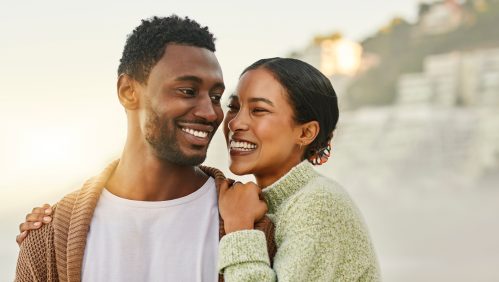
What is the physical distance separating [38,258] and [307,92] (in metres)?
1.12

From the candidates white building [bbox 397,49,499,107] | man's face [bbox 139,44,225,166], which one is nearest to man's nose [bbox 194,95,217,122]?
man's face [bbox 139,44,225,166]

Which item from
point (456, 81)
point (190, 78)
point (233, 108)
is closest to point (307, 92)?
point (233, 108)

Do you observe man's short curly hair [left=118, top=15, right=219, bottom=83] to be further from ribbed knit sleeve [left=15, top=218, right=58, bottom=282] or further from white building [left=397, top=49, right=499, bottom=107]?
white building [left=397, top=49, right=499, bottom=107]

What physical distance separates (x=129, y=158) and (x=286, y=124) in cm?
61

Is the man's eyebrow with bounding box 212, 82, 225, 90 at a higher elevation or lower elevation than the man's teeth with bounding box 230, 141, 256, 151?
higher

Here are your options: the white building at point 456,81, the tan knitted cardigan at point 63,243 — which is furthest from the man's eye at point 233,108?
the white building at point 456,81

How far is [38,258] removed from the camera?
9.59 feet

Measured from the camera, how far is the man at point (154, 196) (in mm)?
2908

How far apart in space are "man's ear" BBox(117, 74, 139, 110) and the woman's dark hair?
416 millimetres

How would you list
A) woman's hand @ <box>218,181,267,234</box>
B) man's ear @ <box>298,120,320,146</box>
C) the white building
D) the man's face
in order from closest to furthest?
woman's hand @ <box>218,181,267,234</box>
the man's face
man's ear @ <box>298,120,320,146</box>
the white building

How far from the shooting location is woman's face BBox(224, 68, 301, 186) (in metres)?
2.97

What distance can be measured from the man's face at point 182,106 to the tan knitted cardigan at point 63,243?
287 millimetres

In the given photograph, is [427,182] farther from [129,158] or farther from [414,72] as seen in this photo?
[129,158]

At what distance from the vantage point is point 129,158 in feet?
10.2
